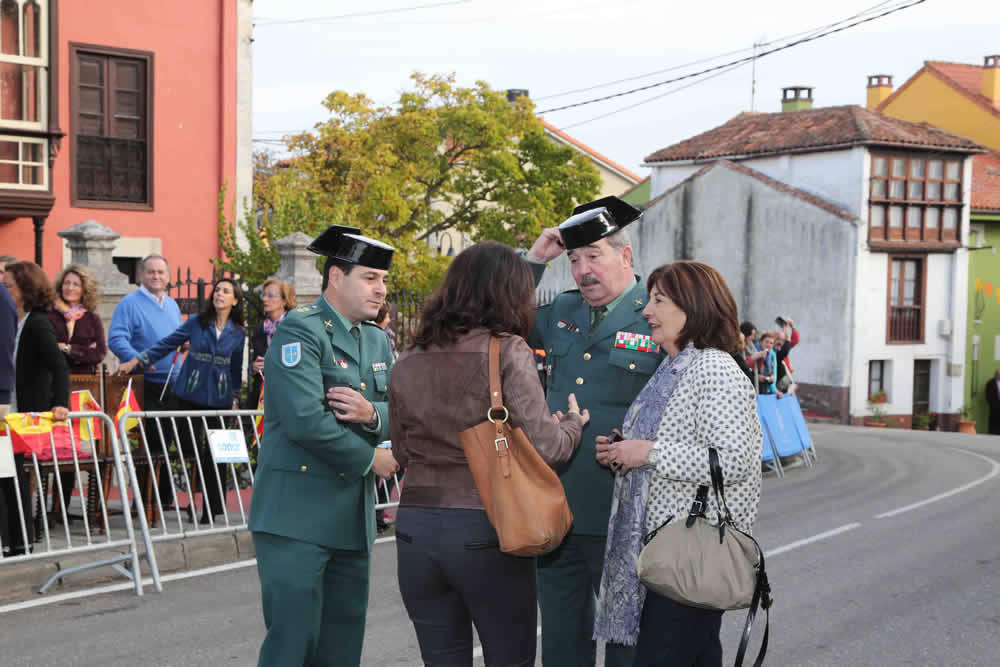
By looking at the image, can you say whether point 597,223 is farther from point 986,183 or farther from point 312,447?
point 986,183

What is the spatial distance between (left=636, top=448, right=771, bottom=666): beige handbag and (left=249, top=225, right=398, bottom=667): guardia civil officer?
110 centimetres

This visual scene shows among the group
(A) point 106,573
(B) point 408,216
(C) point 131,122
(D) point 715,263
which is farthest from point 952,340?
(A) point 106,573

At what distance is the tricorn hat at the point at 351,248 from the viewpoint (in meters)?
4.31

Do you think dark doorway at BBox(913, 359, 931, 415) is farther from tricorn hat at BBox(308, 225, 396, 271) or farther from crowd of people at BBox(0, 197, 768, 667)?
tricorn hat at BBox(308, 225, 396, 271)

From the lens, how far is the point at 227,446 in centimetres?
833

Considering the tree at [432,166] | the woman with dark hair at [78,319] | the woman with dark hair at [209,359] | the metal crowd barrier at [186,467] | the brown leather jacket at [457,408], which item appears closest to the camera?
the brown leather jacket at [457,408]

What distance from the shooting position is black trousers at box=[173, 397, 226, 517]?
865 centimetres

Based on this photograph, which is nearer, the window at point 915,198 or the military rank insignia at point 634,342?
the military rank insignia at point 634,342

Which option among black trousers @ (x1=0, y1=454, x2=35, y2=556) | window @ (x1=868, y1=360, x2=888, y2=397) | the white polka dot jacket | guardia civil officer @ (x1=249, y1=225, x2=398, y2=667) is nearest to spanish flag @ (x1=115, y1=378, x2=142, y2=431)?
black trousers @ (x1=0, y1=454, x2=35, y2=556)

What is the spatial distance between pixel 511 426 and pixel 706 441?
0.68 meters

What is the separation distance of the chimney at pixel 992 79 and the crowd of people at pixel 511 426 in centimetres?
4767

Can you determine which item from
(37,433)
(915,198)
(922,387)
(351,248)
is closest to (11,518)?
(37,433)

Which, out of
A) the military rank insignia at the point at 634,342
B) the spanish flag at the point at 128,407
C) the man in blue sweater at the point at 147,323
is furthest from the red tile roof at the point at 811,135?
the military rank insignia at the point at 634,342

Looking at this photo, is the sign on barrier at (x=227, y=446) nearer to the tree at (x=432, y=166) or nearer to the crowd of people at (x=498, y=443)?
the crowd of people at (x=498, y=443)
